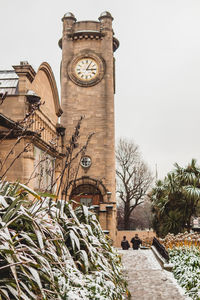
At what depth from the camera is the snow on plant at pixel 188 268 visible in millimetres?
7589

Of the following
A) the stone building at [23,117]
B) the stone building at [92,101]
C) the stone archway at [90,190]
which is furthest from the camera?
the stone building at [92,101]

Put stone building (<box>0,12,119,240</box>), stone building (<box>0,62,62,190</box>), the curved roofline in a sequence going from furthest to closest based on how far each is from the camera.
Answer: stone building (<box>0,12,119,240</box>)
the curved roofline
stone building (<box>0,62,62,190</box>)

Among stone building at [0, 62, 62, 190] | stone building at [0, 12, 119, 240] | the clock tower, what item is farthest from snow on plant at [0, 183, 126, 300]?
the clock tower

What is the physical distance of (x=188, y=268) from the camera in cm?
897

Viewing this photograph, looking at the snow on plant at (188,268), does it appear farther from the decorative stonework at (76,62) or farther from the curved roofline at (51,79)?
the decorative stonework at (76,62)

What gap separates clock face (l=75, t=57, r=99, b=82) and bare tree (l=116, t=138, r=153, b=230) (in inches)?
668

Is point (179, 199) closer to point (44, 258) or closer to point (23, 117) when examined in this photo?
point (23, 117)

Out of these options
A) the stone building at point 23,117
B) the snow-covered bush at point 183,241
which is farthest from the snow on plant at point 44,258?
the snow-covered bush at point 183,241

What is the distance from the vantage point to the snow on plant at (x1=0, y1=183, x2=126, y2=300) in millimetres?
3217

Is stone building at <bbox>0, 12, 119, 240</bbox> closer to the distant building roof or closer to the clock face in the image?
the clock face

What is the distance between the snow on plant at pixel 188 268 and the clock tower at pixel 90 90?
544 inches

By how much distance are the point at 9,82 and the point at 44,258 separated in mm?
12806

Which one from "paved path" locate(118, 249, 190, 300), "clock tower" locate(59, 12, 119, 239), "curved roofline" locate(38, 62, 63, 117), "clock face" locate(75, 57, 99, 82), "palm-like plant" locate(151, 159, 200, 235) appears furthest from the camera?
"clock face" locate(75, 57, 99, 82)

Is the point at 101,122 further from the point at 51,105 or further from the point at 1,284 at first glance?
the point at 1,284
